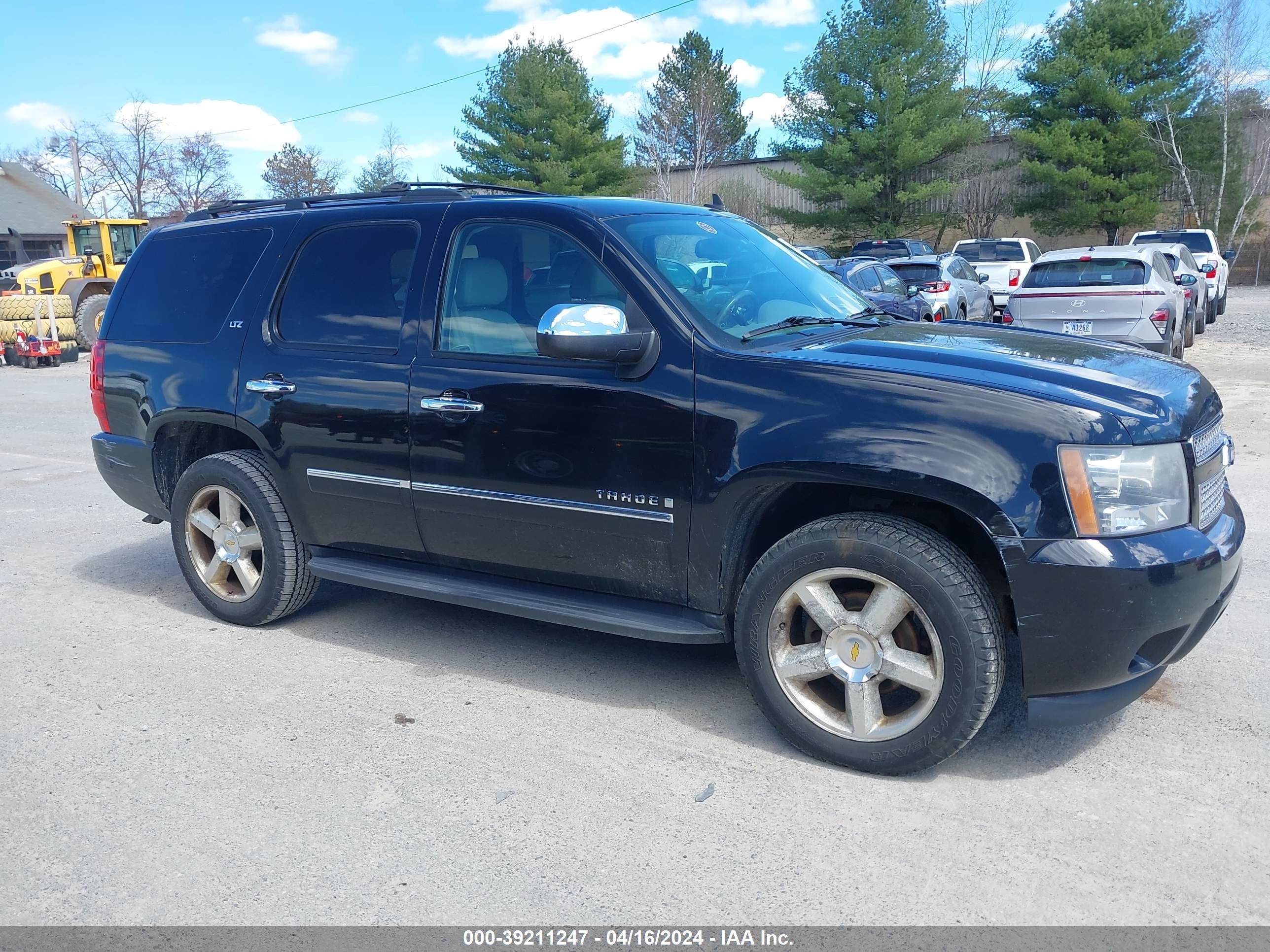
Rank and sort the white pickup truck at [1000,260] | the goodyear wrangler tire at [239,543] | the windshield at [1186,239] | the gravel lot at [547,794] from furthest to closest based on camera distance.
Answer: the windshield at [1186,239] < the white pickup truck at [1000,260] < the goodyear wrangler tire at [239,543] < the gravel lot at [547,794]

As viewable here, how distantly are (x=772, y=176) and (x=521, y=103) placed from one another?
9.68m

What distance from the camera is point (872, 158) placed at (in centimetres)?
3612

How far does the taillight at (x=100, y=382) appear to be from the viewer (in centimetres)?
547

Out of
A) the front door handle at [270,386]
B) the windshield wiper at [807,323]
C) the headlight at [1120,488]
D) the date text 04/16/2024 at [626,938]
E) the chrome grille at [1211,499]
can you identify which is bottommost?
the date text 04/16/2024 at [626,938]

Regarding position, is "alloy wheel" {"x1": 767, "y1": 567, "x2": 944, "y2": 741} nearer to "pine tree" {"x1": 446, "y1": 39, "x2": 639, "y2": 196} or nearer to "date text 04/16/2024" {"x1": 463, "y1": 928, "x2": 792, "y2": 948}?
"date text 04/16/2024" {"x1": 463, "y1": 928, "x2": 792, "y2": 948}

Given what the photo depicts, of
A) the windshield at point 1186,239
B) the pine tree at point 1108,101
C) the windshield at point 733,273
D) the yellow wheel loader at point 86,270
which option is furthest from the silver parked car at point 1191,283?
the yellow wheel loader at point 86,270

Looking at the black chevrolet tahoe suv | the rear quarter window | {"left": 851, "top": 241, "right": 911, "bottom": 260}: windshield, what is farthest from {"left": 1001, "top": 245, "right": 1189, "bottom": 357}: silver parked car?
{"left": 851, "top": 241, "right": 911, "bottom": 260}: windshield

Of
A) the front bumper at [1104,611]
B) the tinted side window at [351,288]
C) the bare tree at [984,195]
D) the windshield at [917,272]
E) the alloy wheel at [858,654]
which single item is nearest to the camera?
the front bumper at [1104,611]

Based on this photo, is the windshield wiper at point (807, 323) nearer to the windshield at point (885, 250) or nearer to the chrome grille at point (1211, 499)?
the chrome grille at point (1211, 499)

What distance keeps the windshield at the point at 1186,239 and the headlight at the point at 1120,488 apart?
995 inches

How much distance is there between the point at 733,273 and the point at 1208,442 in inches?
73.1

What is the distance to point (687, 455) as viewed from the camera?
371cm

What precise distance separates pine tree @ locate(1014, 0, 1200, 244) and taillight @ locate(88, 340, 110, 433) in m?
36.2

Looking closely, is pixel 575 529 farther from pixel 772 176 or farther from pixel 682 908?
pixel 772 176
